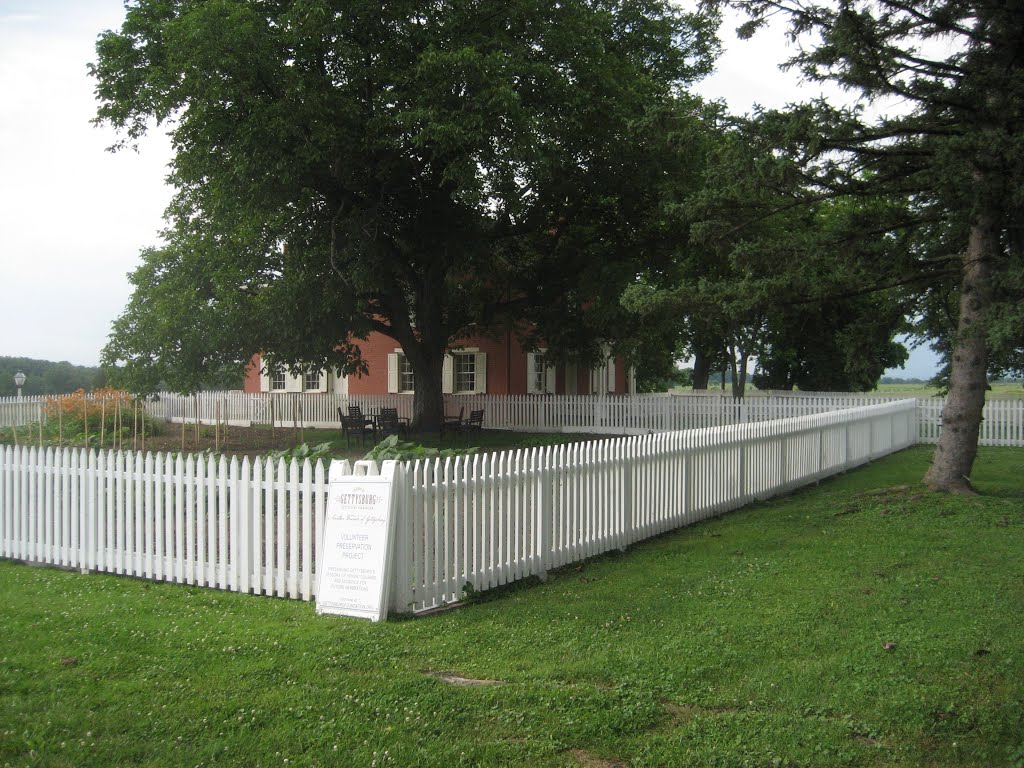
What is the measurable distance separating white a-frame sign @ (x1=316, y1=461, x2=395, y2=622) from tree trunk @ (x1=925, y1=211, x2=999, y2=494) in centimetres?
852

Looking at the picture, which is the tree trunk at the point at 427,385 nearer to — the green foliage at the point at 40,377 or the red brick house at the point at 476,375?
the red brick house at the point at 476,375

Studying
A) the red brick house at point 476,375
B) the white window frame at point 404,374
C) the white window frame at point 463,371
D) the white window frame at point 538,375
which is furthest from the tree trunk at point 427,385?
the white window frame at point 404,374

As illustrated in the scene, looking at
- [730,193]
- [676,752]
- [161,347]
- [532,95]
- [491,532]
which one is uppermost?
[532,95]

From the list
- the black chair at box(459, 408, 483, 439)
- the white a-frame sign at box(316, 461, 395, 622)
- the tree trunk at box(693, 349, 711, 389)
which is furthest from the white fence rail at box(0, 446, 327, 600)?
the tree trunk at box(693, 349, 711, 389)

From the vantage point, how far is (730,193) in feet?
41.5

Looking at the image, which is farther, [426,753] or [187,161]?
[187,161]

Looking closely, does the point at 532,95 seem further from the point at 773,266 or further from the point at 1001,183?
the point at 1001,183

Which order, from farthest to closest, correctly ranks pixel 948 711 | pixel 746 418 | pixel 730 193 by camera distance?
pixel 746 418
pixel 730 193
pixel 948 711

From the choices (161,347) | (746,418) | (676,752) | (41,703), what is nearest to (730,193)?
(676,752)

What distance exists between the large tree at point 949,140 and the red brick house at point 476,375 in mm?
17188

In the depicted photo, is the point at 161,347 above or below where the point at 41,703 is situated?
above

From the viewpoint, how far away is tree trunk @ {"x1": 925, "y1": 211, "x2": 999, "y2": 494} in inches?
463

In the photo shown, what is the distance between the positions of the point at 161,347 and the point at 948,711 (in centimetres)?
2247

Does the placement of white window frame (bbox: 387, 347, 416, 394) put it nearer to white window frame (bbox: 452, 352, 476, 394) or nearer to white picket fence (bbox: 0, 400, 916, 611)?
white window frame (bbox: 452, 352, 476, 394)
